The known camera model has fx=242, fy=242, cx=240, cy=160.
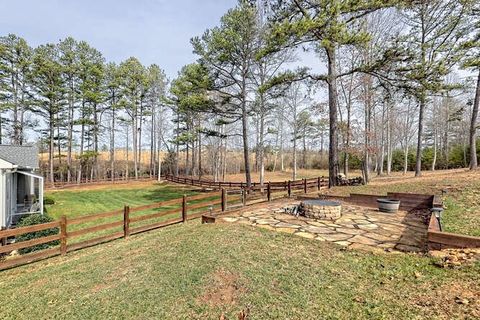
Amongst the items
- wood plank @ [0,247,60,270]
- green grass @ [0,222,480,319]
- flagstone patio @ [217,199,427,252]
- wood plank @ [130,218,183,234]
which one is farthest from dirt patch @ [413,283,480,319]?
wood plank @ [0,247,60,270]

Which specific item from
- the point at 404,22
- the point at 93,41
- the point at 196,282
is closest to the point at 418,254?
the point at 196,282

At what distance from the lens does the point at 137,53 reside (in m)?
26.5

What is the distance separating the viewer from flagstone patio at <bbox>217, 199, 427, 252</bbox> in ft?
15.8

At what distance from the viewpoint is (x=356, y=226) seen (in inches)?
238

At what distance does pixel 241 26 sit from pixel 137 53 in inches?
681

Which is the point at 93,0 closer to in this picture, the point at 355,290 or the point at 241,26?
the point at 241,26

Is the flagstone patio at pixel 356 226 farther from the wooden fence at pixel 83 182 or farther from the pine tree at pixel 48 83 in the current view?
the pine tree at pixel 48 83

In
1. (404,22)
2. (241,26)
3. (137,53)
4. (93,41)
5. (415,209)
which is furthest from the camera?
(137,53)

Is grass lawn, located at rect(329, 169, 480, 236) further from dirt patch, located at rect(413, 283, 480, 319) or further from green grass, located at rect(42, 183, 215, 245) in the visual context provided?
green grass, located at rect(42, 183, 215, 245)

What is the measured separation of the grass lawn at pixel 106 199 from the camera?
13914mm

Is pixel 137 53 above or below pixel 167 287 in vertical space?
above

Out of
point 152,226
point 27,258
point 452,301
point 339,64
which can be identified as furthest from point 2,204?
point 339,64

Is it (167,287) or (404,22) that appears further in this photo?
(404,22)

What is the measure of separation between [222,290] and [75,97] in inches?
1117
